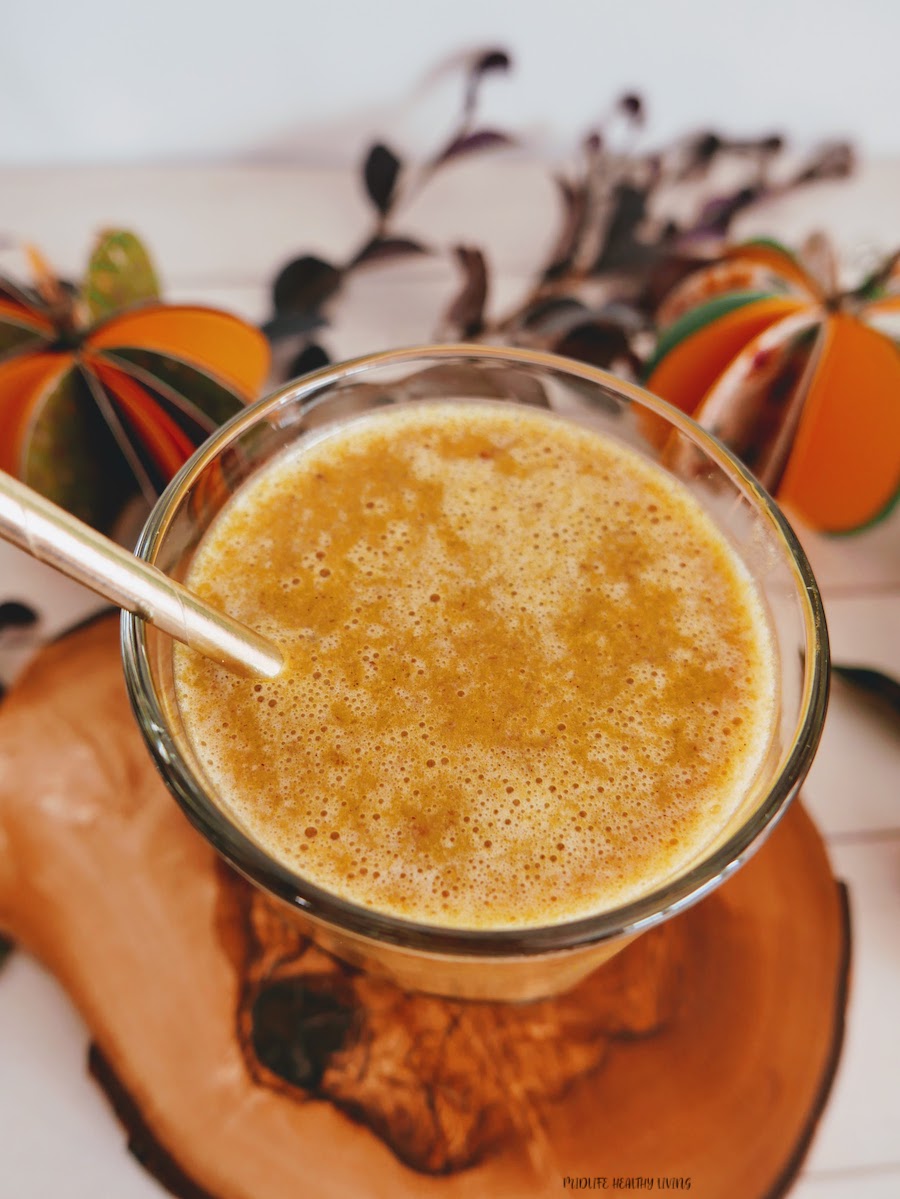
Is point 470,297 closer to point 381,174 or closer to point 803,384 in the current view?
point 381,174

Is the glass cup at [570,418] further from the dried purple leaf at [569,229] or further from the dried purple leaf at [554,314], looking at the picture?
the dried purple leaf at [569,229]

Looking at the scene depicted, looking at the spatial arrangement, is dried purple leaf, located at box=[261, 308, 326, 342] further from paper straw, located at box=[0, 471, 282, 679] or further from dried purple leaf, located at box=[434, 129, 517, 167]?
paper straw, located at box=[0, 471, 282, 679]

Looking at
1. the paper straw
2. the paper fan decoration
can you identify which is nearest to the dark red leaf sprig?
the paper fan decoration

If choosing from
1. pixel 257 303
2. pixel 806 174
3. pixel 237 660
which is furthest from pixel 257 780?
pixel 806 174

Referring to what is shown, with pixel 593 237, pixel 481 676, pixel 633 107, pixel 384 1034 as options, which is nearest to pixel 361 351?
pixel 593 237

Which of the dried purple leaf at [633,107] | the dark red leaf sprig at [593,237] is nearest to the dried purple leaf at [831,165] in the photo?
the dark red leaf sprig at [593,237]

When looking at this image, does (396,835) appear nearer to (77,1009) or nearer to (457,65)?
(77,1009)
